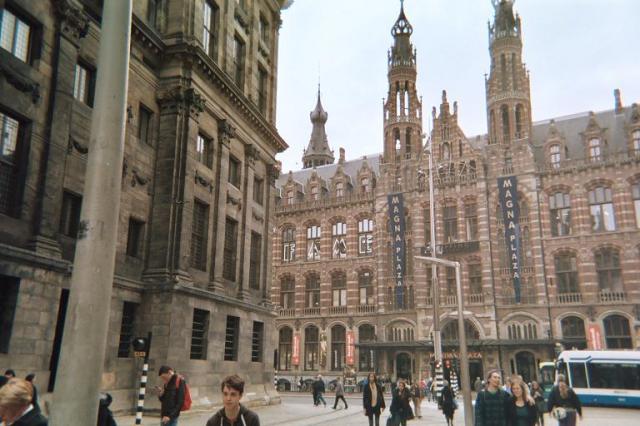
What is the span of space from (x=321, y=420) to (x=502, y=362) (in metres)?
26.9

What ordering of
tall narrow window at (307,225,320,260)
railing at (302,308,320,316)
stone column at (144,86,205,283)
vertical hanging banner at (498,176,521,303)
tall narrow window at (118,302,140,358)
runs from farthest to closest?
tall narrow window at (307,225,320,260) < railing at (302,308,320,316) < vertical hanging banner at (498,176,521,303) < stone column at (144,86,205,283) < tall narrow window at (118,302,140,358)

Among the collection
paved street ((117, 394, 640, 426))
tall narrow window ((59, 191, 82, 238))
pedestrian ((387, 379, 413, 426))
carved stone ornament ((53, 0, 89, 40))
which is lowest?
paved street ((117, 394, 640, 426))

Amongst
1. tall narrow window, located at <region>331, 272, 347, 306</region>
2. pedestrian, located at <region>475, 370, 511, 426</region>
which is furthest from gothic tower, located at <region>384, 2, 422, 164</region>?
pedestrian, located at <region>475, 370, 511, 426</region>

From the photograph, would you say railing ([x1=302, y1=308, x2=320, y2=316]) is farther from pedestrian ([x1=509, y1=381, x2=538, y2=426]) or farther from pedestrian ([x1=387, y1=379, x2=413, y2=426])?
pedestrian ([x1=509, y1=381, x2=538, y2=426])

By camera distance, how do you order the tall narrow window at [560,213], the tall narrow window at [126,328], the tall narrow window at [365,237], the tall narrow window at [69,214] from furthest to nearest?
the tall narrow window at [365,237] < the tall narrow window at [560,213] < the tall narrow window at [126,328] < the tall narrow window at [69,214]

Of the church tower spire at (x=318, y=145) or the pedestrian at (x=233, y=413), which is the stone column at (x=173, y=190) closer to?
the pedestrian at (x=233, y=413)

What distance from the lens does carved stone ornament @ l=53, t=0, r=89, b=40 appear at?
1597 centimetres

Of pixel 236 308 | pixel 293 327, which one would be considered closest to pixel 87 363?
pixel 236 308

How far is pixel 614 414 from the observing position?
2497 cm

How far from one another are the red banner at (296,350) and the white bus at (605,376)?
26812 millimetres

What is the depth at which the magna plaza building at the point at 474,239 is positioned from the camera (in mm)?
42531

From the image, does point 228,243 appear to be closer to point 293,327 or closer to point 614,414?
point 614,414

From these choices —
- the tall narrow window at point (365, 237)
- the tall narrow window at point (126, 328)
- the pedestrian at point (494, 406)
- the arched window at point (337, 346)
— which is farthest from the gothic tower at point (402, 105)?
the pedestrian at point (494, 406)

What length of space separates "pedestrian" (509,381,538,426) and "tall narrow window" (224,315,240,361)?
15.6 metres
